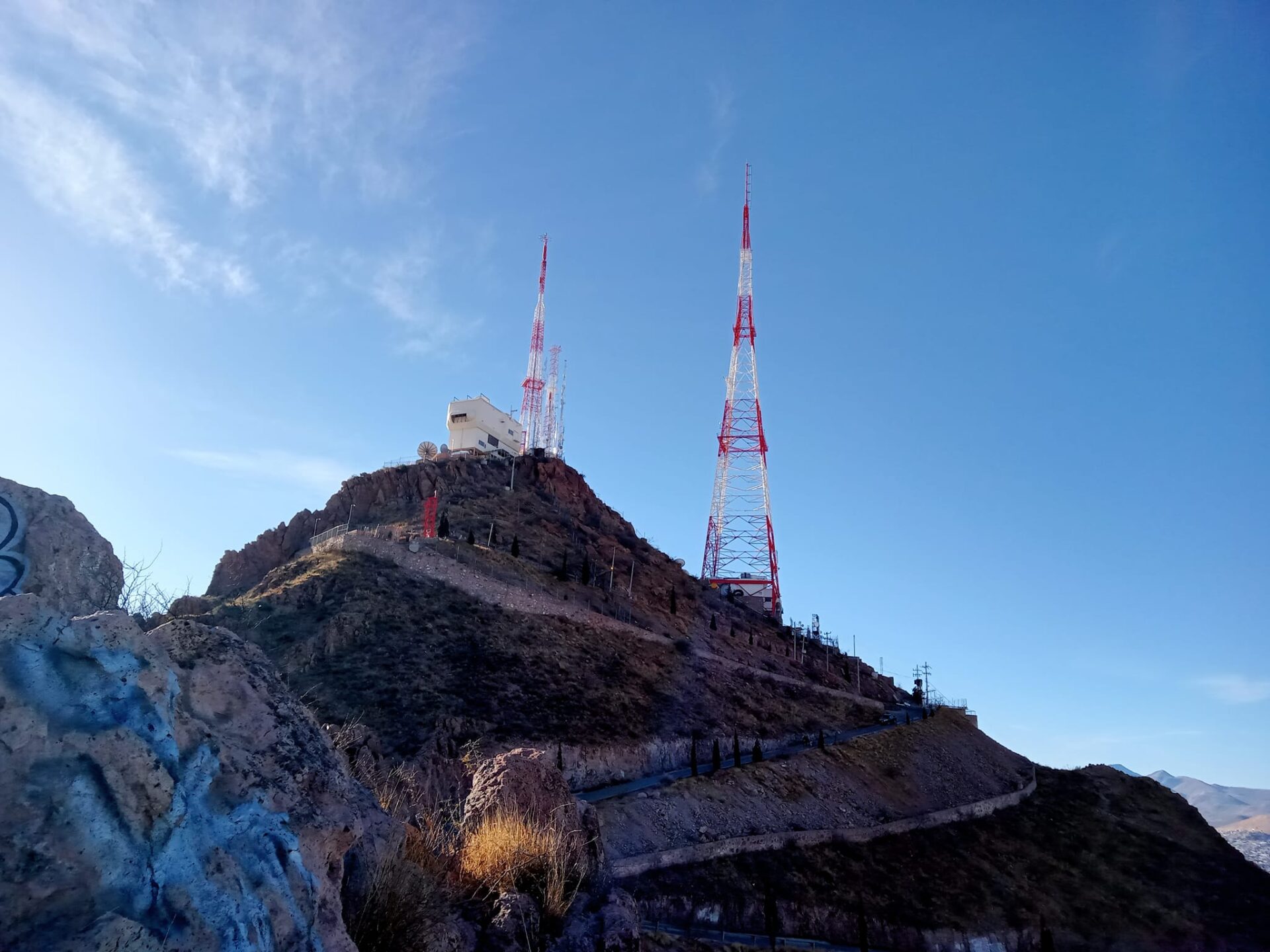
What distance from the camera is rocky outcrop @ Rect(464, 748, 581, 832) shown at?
7668 millimetres

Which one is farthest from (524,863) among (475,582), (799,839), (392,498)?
(392,498)

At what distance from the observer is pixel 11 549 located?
17.5 ft

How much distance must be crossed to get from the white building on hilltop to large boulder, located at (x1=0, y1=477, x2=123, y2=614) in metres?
68.7

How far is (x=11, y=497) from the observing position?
5477 mm

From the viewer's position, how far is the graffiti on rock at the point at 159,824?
330cm


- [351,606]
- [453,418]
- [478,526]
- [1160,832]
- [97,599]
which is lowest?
[1160,832]

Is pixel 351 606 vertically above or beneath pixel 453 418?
beneath

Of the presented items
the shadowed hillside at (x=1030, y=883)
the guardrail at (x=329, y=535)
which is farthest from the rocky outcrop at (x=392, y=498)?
the shadowed hillside at (x=1030, y=883)

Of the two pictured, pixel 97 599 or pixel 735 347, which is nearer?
pixel 97 599

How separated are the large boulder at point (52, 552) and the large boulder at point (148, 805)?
1.53 m

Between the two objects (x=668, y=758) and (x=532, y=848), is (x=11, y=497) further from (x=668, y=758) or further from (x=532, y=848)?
(x=668, y=758)

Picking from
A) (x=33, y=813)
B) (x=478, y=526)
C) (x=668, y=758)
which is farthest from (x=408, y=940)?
(x=478, y=526)

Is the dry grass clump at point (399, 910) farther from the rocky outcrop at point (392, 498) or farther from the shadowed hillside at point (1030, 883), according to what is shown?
the rocky outcrop at point (392, 498)

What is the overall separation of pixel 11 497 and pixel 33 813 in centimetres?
303
